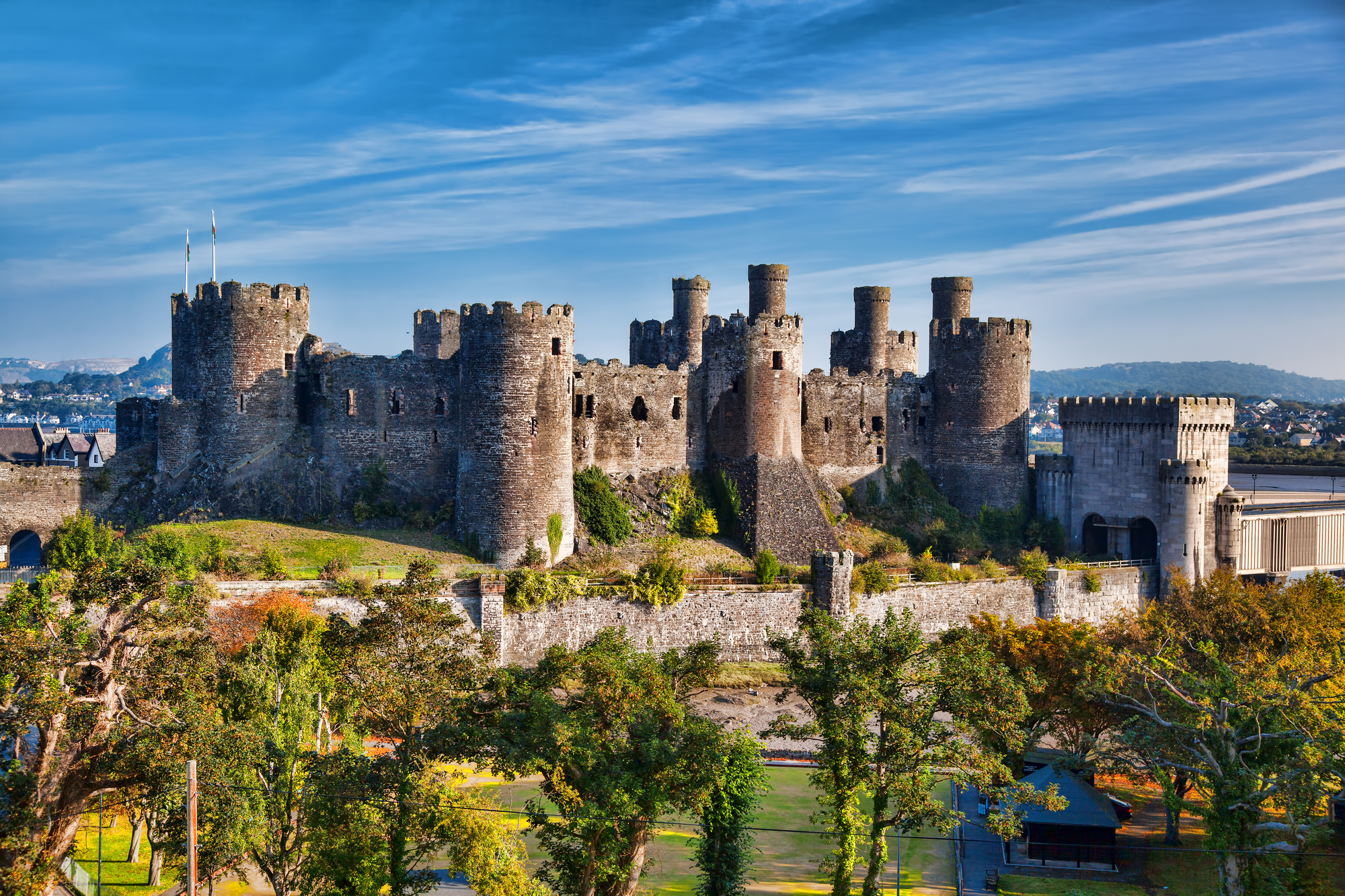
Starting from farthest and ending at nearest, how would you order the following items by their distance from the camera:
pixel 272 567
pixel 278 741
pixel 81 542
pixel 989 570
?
pixel 989 570, pixel 81 542, pixel 272 567, pixel 278 741

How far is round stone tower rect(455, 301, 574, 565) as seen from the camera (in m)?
42.8

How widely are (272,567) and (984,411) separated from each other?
104 feet

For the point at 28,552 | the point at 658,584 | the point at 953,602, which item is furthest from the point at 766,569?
the point at 28,552

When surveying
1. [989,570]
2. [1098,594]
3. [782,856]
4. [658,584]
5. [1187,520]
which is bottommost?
[782,856]

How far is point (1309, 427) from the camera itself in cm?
12562

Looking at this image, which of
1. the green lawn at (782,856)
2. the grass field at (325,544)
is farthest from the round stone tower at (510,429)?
the green lawn at (782,856)

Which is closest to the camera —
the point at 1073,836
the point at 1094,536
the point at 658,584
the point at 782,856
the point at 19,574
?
the point at 1073,836

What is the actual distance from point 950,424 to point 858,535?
7976 millimetres

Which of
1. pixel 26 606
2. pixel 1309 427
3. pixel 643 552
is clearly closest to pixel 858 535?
pixel 643 552

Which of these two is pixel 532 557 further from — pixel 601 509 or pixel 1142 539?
pixel 1142 539

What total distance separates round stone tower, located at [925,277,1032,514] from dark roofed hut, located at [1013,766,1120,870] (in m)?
24.6

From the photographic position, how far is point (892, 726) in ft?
86.4

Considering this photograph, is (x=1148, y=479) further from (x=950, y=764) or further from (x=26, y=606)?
(x=26, y=606)

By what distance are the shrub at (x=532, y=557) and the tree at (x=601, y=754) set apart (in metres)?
15.3
